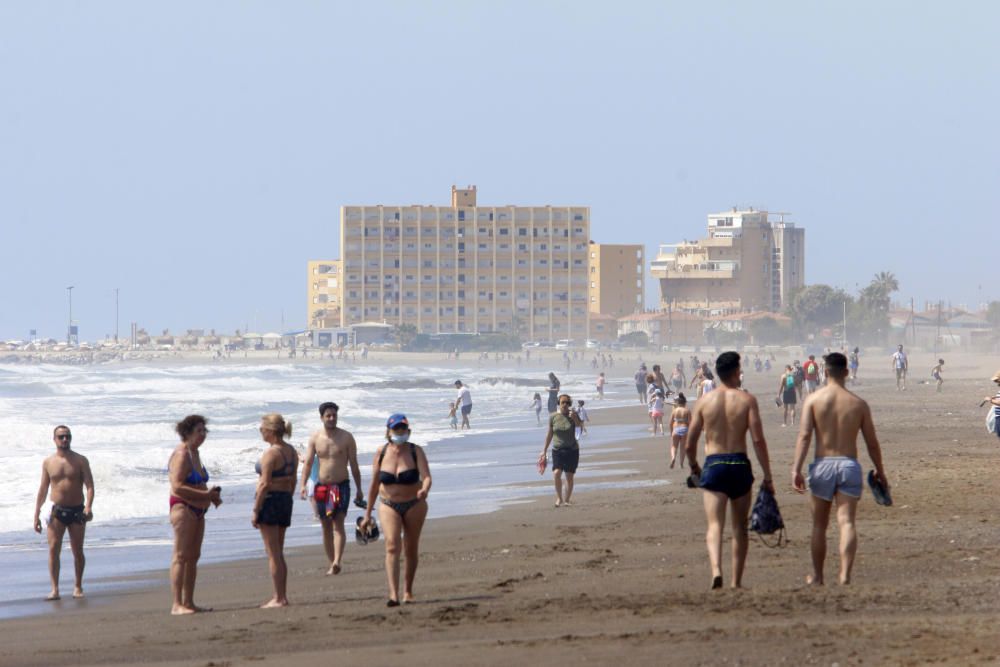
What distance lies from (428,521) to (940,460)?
687cm

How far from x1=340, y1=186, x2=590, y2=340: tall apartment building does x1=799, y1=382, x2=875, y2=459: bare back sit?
14013 centimetres

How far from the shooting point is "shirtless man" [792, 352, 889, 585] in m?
9.02

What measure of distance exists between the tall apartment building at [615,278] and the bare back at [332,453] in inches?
5921

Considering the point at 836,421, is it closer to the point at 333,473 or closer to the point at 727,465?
the point at 727,465

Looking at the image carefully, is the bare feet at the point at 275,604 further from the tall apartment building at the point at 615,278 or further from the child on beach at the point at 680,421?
the tall apartment building at the point at 615,278

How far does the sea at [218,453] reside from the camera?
14.5m

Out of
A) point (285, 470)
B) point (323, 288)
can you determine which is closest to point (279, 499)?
point (285, 470)

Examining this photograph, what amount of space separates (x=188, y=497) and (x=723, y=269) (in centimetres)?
14998

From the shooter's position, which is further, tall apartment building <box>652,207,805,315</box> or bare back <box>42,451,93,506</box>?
tall apartment building <box>652,207,805,315</box>

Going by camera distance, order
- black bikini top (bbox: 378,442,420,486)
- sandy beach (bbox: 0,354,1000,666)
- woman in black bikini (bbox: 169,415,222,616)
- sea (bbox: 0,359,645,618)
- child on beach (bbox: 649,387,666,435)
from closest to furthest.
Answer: sandy beach (bbox: 0,354,1000,666)
black bikini top (bbox: 378,442,420,486)
woman in black bikini (bbox: 169,415,222,616)
sea (bbox: 0,359,645,618)
child on beach (bbox: 649,387,666,435)

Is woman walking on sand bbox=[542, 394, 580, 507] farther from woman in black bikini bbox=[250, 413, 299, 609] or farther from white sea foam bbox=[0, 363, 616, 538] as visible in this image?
woman in black bikini bbox=[250, 413, 299, 609]

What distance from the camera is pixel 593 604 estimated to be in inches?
356

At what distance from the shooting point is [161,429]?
36.7m

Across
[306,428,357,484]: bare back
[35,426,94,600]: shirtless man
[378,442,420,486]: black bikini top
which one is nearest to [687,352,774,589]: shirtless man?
[378,442,420,486]: black bikini top
